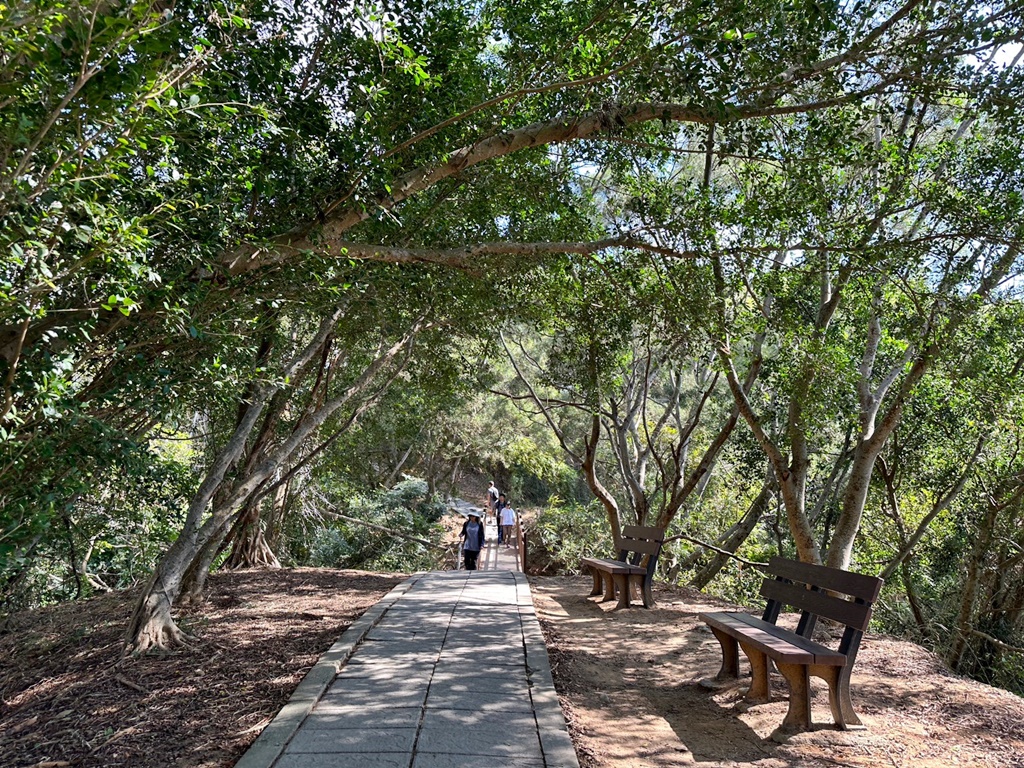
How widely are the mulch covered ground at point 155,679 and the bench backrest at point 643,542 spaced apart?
10.9 feet

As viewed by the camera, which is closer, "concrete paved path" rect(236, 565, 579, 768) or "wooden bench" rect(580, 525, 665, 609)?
"concrete paved path" rect(236, 565, 579, 768)

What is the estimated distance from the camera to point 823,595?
4566 mm

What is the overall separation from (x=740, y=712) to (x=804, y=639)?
26.9 inches

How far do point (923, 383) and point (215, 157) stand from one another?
1092cm

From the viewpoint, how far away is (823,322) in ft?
28.5

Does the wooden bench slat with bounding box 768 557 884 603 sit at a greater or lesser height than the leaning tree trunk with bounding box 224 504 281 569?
greater

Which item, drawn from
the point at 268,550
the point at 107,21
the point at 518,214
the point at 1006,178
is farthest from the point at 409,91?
the point at 268,550

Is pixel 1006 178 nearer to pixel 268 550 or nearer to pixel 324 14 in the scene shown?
pixel 324 14

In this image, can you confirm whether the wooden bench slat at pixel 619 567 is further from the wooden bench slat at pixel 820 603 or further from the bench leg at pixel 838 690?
the bench leg at pixel 838 690

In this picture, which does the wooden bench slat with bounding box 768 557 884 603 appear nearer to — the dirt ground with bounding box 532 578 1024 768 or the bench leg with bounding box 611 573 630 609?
the dirt ground with bounding box 532 578 1024 768

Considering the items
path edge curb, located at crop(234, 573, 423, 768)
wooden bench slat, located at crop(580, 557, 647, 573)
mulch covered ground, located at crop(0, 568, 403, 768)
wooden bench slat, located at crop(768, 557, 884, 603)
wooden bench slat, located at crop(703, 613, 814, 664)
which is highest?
wooden bench slat, located at crop(768, 557, 884, 603)

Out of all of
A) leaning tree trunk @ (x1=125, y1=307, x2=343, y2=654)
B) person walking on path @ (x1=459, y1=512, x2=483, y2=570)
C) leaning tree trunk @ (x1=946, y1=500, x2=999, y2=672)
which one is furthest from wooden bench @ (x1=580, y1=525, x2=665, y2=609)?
leaning tree trunk @ (x1=946, y1=500, x2=999, y2=672)

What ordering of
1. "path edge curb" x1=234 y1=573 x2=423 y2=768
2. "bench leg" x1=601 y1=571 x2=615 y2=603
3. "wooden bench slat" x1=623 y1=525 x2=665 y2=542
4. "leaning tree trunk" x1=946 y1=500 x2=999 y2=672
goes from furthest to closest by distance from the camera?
"leaning tree trunk" x1=946 y1=500 x2=999 y2=672 → "bench leg" x1=601 y1=571 x2=615 y2=603 → "wooden bench slat" x1=623 y1=525 x2=665 y2=542 → "path edge curb" x1=234 y1=573 x2=423 y2=768

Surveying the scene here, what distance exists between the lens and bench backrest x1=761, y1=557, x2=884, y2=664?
409 centimetres
